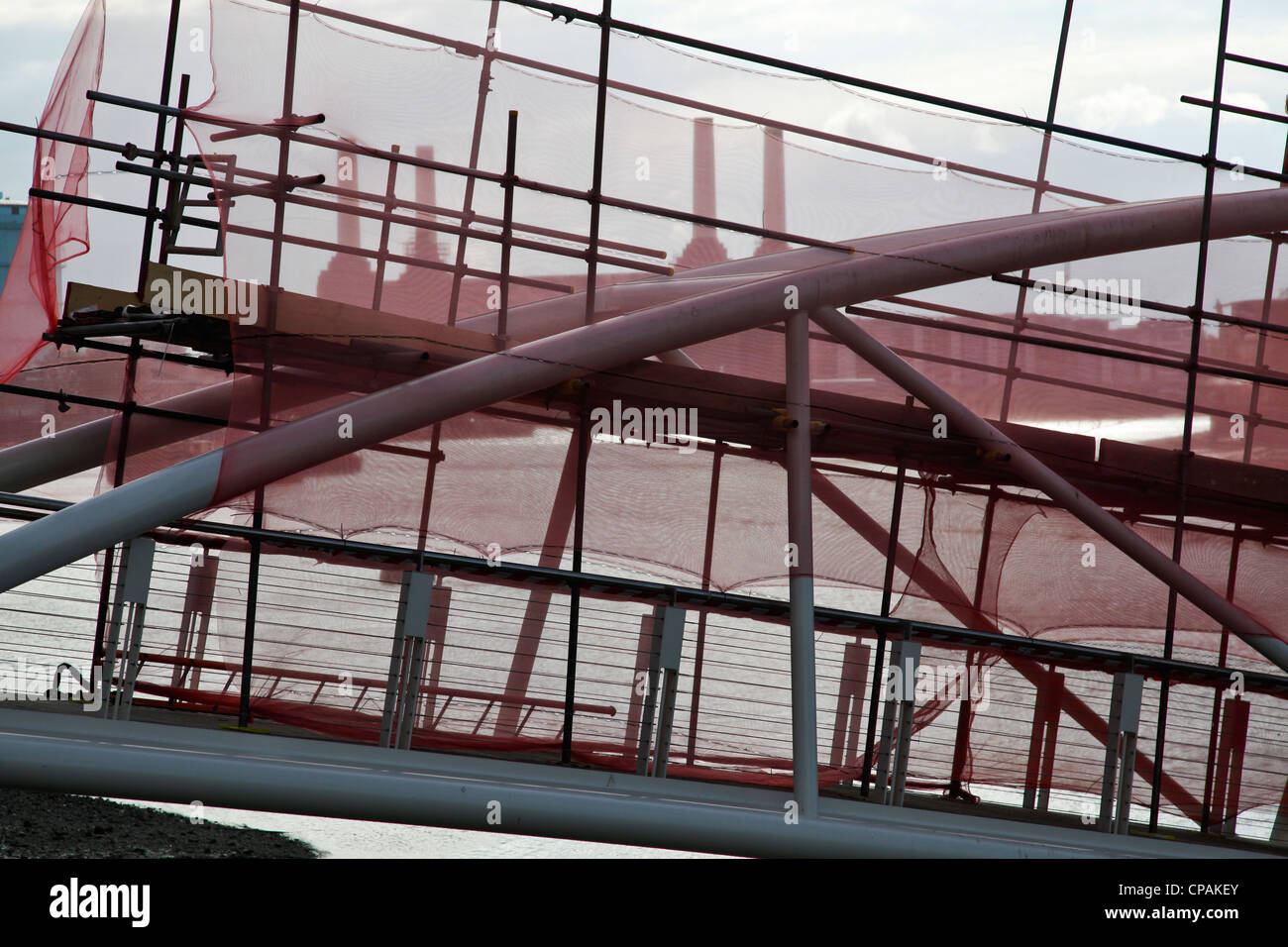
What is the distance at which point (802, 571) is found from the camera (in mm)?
5953

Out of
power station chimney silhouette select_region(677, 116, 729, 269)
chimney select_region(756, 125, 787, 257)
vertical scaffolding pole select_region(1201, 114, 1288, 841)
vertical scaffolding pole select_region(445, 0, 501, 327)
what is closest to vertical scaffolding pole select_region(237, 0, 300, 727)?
vertical scaffolding pole select_region(445, 0, 501, 327)

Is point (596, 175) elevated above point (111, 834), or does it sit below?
above

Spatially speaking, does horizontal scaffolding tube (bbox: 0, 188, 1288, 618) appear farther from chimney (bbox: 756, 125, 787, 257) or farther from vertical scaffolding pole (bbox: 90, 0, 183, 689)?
vertical scaffolding pole (bbox: 90, 0, 183, 689)

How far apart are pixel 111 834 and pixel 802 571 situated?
14.4 ft

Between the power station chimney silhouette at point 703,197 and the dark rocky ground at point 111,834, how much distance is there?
4.17m

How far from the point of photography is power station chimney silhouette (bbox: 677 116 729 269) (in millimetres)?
6863

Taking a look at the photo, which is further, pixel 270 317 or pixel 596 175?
pixel 596 175

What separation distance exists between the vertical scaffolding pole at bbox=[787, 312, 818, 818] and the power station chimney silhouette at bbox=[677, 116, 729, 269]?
875 millimetres

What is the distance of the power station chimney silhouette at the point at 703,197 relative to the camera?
6.86 meters

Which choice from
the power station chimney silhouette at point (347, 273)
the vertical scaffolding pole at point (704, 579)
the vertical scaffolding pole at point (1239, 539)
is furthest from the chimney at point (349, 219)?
the vertical scaffolding pole at point (1239, 539)

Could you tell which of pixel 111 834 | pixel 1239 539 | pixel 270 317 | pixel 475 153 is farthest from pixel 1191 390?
pixel 111 834

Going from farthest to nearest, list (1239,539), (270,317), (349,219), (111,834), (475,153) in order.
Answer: (1239,539) → (111,834) → (475,153) → (349,219) → (270,317)

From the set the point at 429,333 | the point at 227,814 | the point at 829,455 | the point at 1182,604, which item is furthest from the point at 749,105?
the point at 227,814

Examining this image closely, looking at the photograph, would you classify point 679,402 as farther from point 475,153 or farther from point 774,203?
point 475,153
